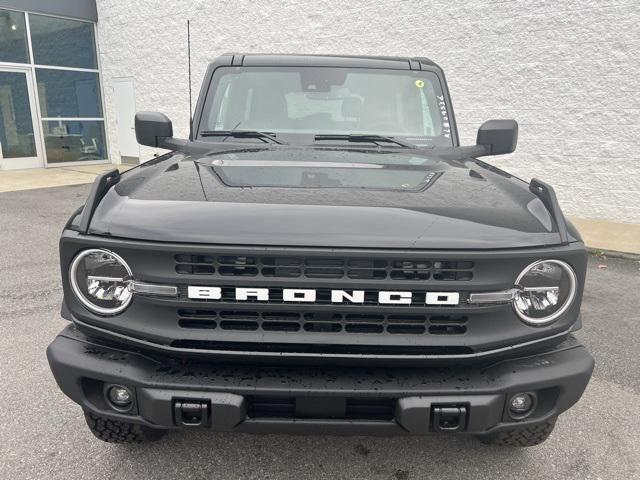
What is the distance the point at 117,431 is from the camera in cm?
231

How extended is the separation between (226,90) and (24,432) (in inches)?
91.9

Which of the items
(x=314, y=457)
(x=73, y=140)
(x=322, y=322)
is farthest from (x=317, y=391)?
(x=73, y=140)

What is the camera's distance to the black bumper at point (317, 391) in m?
1.74

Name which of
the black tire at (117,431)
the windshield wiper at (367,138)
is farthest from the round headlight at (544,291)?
the black tire at (117,431)

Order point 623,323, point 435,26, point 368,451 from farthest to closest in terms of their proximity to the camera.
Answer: point 435,26 → point 623,323 → point 368,451

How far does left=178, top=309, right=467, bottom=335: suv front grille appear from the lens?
1805 mm

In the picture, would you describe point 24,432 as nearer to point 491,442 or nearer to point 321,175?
point 321,175

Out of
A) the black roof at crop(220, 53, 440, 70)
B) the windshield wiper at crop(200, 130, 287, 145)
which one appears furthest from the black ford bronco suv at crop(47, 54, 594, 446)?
the black roof at crop(220, 53, 440, 70)

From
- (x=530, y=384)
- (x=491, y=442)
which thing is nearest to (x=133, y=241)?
(x=530, y=384)

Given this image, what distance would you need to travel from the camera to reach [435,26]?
8.86 metres

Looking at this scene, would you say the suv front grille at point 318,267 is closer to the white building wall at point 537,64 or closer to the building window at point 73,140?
the white building wall at point 537,64

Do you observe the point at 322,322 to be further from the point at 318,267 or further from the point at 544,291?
the point at 544,291

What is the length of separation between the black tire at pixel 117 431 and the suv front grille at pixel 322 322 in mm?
825

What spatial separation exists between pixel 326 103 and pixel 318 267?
5.69 feet
